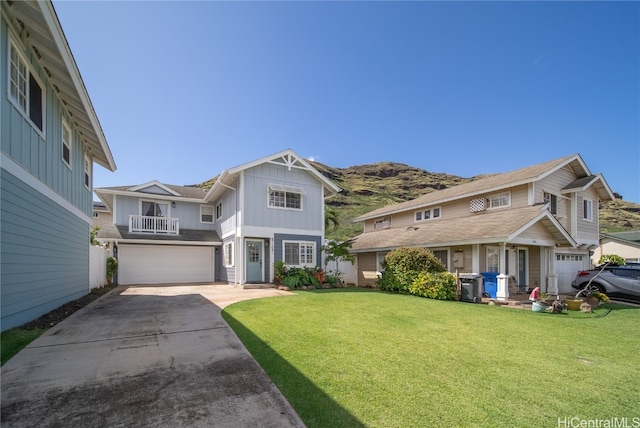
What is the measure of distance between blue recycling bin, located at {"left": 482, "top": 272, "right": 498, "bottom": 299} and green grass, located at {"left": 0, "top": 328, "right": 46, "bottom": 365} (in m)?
14.6

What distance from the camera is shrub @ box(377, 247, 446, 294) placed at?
43.0 feet

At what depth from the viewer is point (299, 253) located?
15.8 metres

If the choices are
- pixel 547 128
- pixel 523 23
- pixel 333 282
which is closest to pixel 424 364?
pixel 333 282

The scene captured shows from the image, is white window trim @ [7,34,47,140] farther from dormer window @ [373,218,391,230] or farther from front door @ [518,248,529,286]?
dormer window @ [373,218,391,230]

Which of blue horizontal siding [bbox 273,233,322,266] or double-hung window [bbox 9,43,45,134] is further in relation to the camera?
blue horizontal siding [bbox 273,233,322,266]

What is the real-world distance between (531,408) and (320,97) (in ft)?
74.9

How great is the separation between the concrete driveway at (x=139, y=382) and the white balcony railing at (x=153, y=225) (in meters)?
12.1

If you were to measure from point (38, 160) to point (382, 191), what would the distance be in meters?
74.3

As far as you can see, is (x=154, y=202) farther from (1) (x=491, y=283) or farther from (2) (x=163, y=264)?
(1) (x=491, y=283)

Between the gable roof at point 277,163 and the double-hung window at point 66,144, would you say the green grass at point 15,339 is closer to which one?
the double-hung window at point 66,144

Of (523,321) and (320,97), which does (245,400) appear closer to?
(523,321)

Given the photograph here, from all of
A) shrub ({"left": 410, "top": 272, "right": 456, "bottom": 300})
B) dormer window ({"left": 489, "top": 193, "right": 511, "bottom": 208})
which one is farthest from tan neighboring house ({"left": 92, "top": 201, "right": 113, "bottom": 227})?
dormer window ({"left": 489, "top": 193, "right": 511, "bottom": 208})

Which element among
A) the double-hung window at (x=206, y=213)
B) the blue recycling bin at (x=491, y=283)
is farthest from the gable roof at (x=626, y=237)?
the double-hung window at (x=206, y=213)

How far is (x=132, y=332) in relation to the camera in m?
5.71
